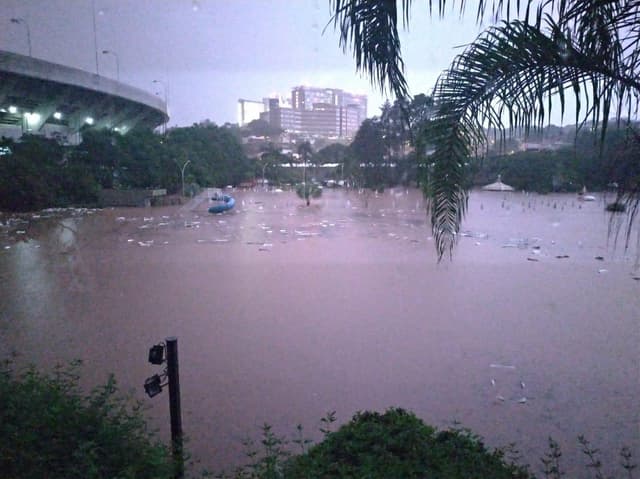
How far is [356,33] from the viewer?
2264 mm

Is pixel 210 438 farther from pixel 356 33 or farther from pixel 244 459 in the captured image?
pixel 356 33

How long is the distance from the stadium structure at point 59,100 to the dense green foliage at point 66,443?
14.4 metres

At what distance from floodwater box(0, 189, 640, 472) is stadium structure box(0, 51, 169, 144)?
17.8 feet

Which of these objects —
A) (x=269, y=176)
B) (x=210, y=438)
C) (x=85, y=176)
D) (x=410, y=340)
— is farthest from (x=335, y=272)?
(x=269, y=176)

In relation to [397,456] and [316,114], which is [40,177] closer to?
[397,456]

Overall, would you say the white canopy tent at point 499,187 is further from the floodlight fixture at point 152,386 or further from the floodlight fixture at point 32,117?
the floodlight fixture at point 152,386

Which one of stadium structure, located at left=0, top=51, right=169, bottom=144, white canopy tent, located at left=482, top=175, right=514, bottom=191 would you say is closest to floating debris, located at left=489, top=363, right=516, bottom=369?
stadium structure, located at left=0, top=51, right=169, bottom=144

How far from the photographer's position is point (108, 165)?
2453cm

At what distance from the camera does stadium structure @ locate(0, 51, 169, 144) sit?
1633 centimetres

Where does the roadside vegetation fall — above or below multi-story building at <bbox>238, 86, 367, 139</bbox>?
below

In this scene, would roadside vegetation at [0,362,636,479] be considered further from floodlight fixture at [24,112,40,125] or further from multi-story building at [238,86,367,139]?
multi-story building at [238,86,367,139]

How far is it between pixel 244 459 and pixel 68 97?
81.2 ft

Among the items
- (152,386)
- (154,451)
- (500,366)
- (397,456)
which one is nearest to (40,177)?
(500,366)

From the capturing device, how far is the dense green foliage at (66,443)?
1.85 metres
